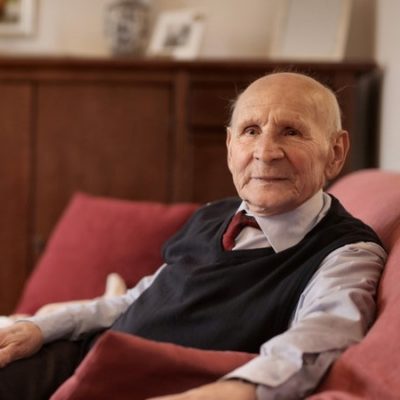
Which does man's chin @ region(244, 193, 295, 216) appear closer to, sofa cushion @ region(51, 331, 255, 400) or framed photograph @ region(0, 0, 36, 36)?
sofa cushion @ region(51, 331, 255, 400)

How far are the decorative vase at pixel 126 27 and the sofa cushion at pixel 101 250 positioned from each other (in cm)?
84

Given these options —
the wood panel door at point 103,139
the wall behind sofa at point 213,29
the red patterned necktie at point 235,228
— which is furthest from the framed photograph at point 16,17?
the red patterned necktie at point 235,228

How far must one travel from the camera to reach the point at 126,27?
3324mm

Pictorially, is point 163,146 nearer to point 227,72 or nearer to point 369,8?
point 227,72

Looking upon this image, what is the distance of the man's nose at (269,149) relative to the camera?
4.76 ft

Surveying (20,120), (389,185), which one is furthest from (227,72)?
(389,185)

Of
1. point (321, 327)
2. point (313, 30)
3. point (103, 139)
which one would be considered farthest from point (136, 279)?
point (321, 327)

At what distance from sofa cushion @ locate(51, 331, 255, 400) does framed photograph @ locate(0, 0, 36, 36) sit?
2692mm

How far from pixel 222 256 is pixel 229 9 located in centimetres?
222

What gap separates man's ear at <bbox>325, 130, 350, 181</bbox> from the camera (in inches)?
60.5

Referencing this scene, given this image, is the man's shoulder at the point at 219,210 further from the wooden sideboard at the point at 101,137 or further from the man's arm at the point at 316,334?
the wooden sideboard at the point at 101,137

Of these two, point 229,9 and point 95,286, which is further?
point 229,9

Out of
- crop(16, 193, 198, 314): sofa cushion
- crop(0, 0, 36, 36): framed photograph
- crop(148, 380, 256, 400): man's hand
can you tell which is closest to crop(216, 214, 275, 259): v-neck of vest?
crop(148, 380, 256, 400): man's hand

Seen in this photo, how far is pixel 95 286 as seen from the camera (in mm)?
2596
